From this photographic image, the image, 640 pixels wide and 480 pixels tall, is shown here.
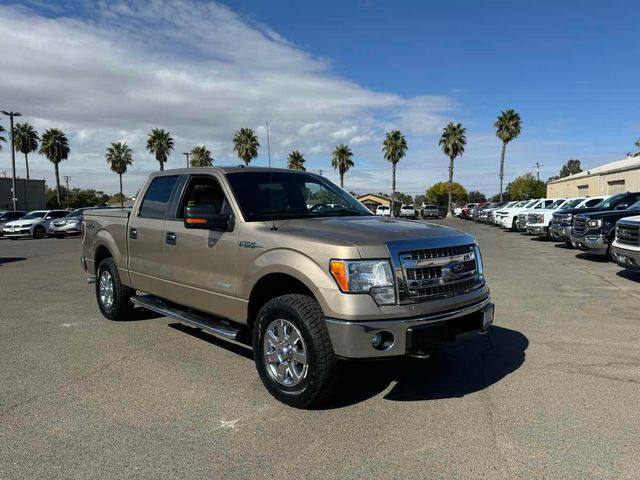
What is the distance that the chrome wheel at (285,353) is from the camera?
4.02 meters

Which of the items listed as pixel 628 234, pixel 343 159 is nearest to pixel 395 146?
pixel 343 159

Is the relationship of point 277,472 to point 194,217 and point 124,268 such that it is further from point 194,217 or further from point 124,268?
point 124,268

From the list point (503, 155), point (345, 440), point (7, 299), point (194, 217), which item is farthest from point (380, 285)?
point (503, 155)

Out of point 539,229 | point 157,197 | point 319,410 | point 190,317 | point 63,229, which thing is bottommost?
point 63,229

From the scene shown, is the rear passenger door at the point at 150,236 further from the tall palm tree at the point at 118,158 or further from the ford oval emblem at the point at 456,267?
the tall palm tree at the point at 118,158

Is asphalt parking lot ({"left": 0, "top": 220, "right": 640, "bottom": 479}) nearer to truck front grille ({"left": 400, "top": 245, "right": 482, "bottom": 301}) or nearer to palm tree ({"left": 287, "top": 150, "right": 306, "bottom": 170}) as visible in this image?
truck front grille ({"left": 400, "top": 245, "right": 482, "bottom": 301})

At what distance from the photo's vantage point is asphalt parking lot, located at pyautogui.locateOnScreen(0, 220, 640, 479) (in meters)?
3.21

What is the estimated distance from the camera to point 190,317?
524 cm

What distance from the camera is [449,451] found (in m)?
3.36

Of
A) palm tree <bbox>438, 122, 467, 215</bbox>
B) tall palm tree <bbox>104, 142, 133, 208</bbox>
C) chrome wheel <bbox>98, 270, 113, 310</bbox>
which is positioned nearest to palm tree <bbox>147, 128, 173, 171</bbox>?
tall palm tree <bbox>104, 142, 133, 208</bbox>

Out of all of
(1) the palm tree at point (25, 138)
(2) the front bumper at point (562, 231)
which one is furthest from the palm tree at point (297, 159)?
(2) the front bumper at point (562, 231)

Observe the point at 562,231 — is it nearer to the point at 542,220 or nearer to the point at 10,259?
the point at 542,220

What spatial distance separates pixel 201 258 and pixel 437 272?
2.29 meters

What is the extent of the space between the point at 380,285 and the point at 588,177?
52891 mm
